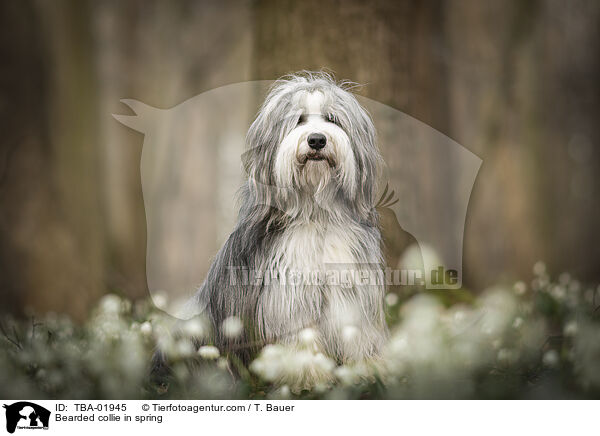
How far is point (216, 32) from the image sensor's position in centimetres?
323

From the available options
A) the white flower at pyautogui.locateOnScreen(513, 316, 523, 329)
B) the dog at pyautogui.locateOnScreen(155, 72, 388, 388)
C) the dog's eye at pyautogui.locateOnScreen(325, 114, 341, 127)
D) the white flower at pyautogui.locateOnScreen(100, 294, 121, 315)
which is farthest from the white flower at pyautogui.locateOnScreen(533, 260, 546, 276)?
the white flower at pyautogui.locateOnScreen(100, 294, 121, 315)

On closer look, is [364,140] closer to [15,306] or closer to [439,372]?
[439,372]

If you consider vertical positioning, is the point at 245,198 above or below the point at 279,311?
above

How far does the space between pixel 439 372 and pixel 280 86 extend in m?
1.41

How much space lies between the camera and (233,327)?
2.74 meters

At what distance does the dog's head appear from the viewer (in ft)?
8.84

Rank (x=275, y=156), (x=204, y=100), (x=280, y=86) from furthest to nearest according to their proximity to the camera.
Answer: (x=204, y=100)
(x=280, y=86)
(x=275, y=156)

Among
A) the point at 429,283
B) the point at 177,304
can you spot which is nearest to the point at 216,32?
the point at 177,304

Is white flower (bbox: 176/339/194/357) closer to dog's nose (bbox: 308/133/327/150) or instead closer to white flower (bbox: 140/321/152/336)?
white flower (bbox: 140/321/152/336)
